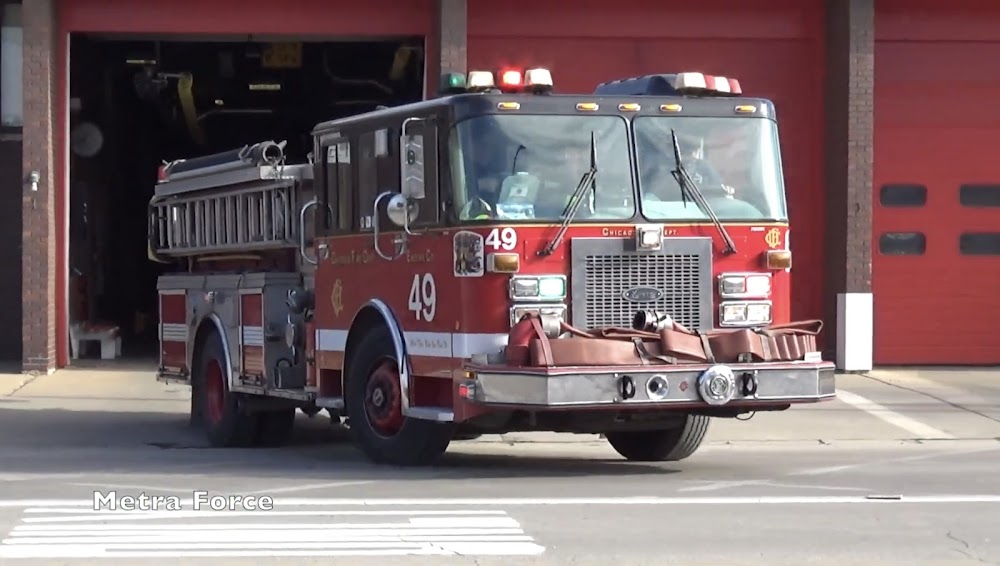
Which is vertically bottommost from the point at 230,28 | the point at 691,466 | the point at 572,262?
the point at 691,466

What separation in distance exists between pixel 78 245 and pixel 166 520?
13.7m

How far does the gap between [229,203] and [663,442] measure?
13.9 ft

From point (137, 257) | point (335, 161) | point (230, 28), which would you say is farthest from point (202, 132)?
point (335, 161)

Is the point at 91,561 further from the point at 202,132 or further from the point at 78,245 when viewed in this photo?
the point at 202,132

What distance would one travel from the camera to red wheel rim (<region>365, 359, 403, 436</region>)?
10844 mm

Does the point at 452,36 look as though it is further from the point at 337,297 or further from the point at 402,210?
the point at 402,210

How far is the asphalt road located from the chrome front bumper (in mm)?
592

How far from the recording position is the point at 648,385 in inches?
386

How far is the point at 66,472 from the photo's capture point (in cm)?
1110

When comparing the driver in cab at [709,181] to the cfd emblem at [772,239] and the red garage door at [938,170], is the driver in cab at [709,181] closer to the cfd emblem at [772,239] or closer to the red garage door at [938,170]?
the cfd emblem at [772,239]

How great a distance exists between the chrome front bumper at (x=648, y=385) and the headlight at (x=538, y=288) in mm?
536

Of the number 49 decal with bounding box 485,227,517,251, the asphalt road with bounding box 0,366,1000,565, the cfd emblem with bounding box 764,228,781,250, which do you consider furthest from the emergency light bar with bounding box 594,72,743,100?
the asphalt road with bounding box 0,366,1000,565

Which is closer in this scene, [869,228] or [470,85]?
[470,85]

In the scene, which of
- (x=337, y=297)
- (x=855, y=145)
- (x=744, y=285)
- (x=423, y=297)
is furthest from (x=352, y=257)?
(x=855, y=145)
